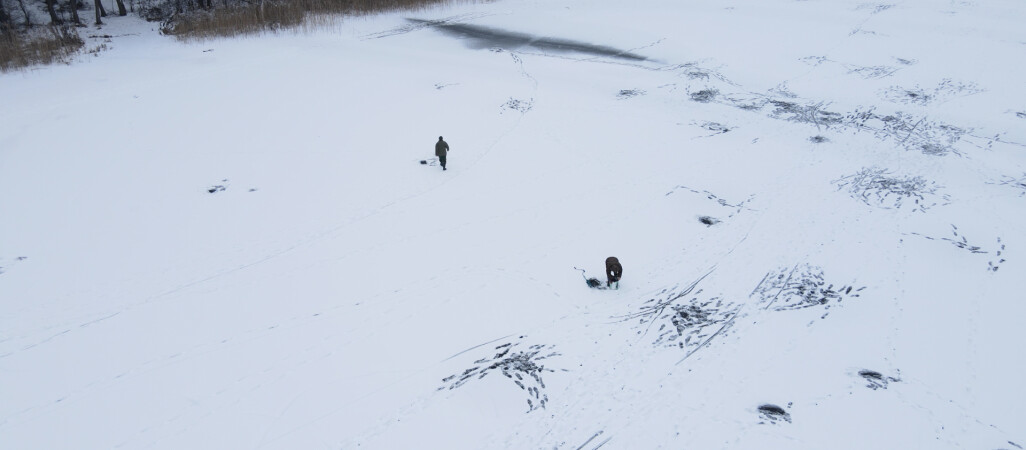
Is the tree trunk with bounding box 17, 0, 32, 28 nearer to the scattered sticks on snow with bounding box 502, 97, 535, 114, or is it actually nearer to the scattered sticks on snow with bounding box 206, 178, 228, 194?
the scattered sticks on snow with bounding box 206, 178, 228, 194

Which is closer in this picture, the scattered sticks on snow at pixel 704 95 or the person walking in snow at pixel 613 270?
the person walking in snow at pixel 613 270

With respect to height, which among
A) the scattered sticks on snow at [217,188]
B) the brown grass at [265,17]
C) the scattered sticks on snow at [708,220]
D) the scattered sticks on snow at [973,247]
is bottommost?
the scattered sticks on snow at [973,247]

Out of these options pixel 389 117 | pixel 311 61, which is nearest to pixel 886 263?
pixel 389 117

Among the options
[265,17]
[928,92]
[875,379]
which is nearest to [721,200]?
[875,379]

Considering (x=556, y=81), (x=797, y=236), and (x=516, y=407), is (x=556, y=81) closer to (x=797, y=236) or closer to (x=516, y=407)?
(x=797, y=236)

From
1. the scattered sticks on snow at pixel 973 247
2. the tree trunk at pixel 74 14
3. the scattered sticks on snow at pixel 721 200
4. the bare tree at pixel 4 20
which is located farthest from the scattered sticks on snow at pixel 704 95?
the bare tree at pixel 4 20

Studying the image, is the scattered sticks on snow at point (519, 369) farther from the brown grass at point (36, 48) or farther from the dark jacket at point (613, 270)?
the brown grass at point (36, 48)
